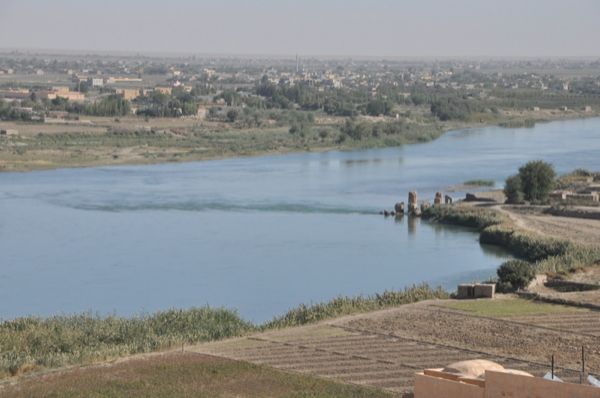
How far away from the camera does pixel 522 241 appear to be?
23969mm

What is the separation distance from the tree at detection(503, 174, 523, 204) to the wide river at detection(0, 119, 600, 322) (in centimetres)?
351

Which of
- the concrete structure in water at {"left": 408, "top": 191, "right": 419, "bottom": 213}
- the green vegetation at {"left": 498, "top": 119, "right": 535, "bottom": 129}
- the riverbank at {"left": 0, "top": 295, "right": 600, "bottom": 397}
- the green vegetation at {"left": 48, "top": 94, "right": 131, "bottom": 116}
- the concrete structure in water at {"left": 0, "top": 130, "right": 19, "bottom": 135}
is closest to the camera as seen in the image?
the riverbank at {"left": 0, "top": 295, "right": 600, "bottom": 397}

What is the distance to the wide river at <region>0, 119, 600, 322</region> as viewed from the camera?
20.3 m

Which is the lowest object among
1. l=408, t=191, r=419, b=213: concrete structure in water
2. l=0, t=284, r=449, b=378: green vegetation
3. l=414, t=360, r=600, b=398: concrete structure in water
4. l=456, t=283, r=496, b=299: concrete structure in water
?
l=408, t=191, r=419, b=213: concrete structure in water

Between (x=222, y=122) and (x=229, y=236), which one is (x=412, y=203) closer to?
(x=229, y=236)

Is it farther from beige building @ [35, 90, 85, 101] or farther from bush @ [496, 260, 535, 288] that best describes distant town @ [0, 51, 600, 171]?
bush @ [496, 260, 535, 288]

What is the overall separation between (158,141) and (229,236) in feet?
81.4

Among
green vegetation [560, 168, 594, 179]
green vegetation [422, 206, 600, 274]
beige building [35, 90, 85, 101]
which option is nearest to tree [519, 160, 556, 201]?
green vegetation [422, 206, 600, 274]

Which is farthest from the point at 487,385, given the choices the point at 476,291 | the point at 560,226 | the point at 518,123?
the point at 518,123

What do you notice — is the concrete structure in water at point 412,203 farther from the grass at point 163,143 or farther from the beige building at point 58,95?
the beige building at point 58,95

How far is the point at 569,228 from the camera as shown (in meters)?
25.3

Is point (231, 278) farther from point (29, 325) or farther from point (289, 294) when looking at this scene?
point (29, 325)

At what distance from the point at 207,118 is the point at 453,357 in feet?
177

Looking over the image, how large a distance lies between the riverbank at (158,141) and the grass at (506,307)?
96.0 ft
